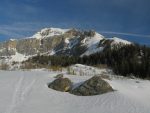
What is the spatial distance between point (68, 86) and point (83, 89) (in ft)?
4.26

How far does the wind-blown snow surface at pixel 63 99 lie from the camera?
17578mm

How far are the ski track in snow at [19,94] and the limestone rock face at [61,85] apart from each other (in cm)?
149

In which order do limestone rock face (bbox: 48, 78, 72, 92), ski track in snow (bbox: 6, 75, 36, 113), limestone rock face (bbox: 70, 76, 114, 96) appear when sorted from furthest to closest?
1. limestone rock face (bbox: 48, 78, 72, 92)
2. limestone rock face (bbox: 70, 76, 114, 96)
3. ski track in snow (bbox: 6, 75, 36, 113)

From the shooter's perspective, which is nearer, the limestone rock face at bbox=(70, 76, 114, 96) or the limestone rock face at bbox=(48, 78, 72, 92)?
the limestone rock face at bbox=(70, 76, 114, 96)

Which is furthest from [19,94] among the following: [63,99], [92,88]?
[92,88]

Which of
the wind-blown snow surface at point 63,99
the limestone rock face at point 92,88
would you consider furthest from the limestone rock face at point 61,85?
the limestone rock face at point 92,88

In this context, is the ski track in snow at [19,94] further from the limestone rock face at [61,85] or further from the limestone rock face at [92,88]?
the limestone rock face at [92,88]

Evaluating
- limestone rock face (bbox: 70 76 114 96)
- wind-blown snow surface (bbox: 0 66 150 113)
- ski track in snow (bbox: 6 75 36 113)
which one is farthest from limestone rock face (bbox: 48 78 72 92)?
ski track in snow (bbox: 6 75 36 113)

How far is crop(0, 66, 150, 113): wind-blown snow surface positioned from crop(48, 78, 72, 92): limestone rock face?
444mm

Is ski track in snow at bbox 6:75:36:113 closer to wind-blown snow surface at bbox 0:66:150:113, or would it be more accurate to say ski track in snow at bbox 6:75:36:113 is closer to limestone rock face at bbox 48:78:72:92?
wind-blown snow surface at bbox 0:66:150:113

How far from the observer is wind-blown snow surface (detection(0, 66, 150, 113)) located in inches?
692

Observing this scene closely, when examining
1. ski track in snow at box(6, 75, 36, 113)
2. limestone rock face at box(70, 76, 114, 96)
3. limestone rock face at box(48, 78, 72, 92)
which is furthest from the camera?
limestone rock face at box(48, 78, 72, 92)

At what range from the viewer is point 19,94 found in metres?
20.0

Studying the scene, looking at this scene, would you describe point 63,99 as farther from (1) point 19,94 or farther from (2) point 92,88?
(1) point 19,94
